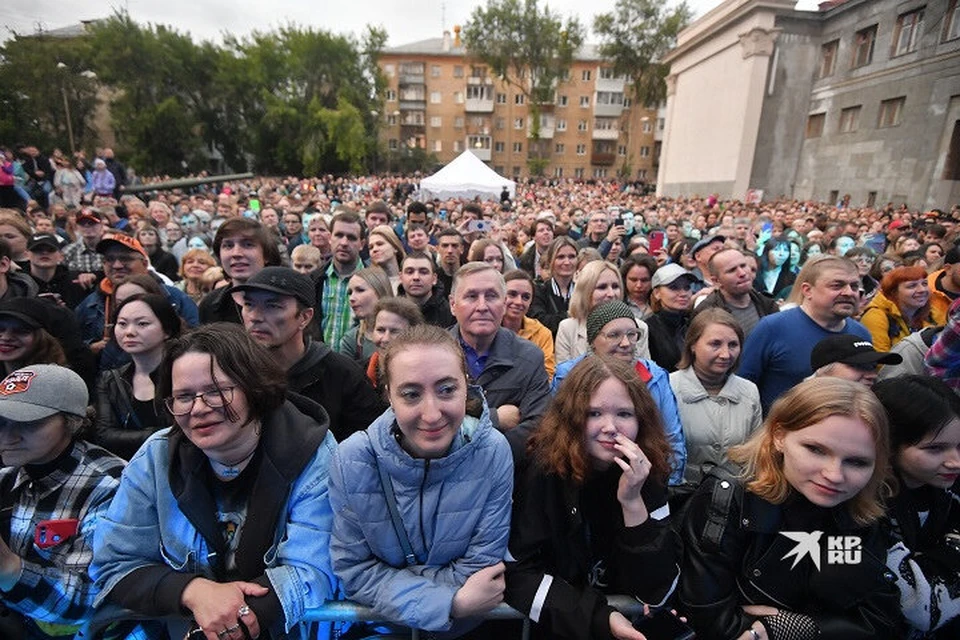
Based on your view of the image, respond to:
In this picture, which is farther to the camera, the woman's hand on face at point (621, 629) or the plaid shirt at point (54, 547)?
the plaid shirt at point (54, 547)

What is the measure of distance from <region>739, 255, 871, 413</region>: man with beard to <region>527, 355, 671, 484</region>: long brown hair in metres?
1.91

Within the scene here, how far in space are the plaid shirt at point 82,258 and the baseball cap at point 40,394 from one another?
4181mm

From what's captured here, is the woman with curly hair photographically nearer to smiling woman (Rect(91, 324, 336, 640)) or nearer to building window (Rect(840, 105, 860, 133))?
smiling woman (Rect(91, 324, 336, 640))

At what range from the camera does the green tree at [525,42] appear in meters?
51.9

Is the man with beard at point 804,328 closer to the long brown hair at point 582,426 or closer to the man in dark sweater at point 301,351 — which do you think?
the long brown hair at point 582,426

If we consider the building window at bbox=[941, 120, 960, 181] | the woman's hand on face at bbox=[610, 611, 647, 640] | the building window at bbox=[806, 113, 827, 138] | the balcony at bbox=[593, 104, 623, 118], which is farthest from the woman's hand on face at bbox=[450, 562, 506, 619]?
the balcony at bbox=[593, 104, 623, 118]

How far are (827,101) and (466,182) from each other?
2241cm

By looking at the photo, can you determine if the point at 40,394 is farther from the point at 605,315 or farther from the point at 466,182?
the point at 466,182

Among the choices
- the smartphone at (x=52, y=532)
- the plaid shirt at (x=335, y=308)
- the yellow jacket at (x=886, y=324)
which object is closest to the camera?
the smartphone at (x=52, y=532)

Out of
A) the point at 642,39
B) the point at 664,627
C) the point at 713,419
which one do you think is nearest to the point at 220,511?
the point at 664,627

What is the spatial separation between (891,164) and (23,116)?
2084 inches

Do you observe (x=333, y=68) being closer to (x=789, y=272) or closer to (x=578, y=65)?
(x=578, y=65)

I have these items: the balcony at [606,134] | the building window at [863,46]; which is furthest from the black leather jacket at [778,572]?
the balcony at [606,134]

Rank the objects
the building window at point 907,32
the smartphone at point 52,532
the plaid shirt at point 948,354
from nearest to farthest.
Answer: the smartphone at point 52,532 → the plaid shirt at point 948,354 → the building window at point 907,32
